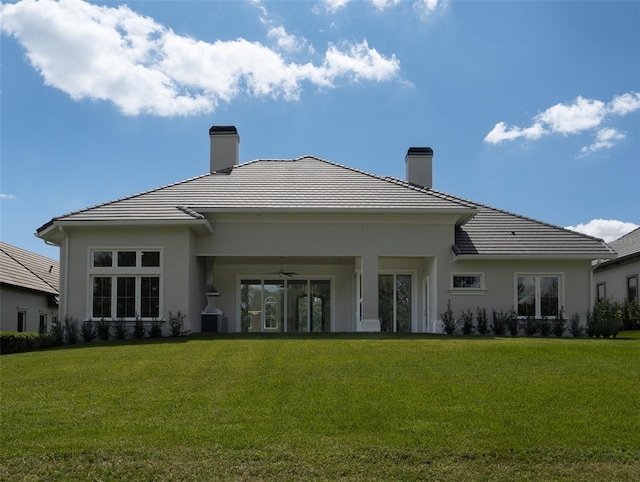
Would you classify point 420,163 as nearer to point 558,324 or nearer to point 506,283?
point 506,283

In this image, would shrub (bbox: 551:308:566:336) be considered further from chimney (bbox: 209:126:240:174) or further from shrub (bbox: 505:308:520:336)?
chimney (bbox: 209:126:240:174)

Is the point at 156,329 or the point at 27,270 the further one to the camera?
the point at 27,270

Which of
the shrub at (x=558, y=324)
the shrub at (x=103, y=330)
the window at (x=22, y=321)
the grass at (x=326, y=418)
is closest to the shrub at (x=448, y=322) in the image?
the shrub at (x=558, y=324)

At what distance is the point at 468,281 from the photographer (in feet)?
75.2

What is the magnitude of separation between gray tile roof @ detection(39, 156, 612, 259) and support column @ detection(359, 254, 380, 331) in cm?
174

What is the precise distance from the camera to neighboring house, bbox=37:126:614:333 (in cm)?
2145

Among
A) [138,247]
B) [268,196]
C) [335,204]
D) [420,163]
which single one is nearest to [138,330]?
[138,247]

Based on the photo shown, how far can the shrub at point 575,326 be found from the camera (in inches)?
872

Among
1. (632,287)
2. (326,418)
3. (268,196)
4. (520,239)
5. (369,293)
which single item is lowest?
(326,418)

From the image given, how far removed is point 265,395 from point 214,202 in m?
13.1

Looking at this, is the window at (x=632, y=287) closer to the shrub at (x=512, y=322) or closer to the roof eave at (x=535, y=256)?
the roof eave at (x=535, y=256)

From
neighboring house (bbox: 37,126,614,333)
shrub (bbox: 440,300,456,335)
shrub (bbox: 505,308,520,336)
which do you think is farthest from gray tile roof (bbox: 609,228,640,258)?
shrub (bbox: 440,300,456,335)

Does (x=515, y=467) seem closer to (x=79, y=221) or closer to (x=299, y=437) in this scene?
(x=299, y=437)

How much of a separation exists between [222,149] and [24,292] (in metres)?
10.5
